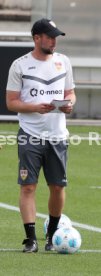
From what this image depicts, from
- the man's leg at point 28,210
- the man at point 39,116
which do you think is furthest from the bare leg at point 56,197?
the man's leg at point 28,210

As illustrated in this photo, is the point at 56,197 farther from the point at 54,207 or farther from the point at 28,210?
the point at 28,210

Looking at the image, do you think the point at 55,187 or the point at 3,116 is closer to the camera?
the point at 55,187

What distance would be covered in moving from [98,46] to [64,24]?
97 cm

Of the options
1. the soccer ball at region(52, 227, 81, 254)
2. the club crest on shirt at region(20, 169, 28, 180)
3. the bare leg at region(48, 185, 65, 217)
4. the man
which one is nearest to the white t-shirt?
the man

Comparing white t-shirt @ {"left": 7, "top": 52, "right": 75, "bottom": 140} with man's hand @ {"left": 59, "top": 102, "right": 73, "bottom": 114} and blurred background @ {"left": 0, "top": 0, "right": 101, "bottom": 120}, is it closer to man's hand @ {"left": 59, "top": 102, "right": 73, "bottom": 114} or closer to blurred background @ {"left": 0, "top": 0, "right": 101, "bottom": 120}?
man's hand @ {"left": 59, "top": 102, "right": 73, "bottom": 114}

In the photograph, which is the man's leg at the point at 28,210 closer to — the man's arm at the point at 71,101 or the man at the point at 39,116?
the man at the point at 39,116

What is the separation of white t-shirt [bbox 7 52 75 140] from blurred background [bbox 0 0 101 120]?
560 inches

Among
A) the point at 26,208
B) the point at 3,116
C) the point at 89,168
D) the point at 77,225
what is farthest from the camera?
the point at 3,116

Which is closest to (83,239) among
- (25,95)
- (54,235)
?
(54,235)

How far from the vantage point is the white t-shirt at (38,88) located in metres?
10.4

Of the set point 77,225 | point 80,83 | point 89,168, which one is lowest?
point 80,83

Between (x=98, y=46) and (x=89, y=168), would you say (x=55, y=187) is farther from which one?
(x=98, y=46)

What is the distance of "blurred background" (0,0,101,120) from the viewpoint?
26984 millimetres

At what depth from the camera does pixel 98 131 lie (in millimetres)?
23562
